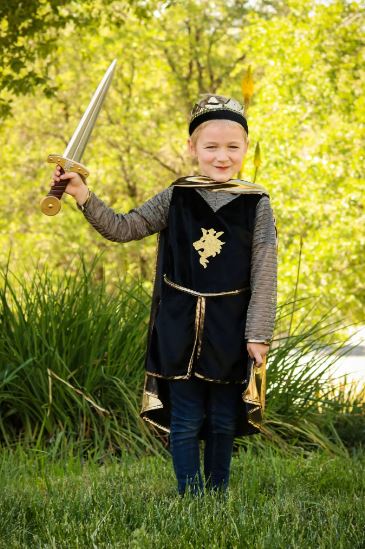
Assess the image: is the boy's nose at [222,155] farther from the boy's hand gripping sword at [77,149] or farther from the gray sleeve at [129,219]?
the boy's hand gripping sword at [77,149]

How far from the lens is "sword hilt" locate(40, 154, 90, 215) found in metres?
2.81

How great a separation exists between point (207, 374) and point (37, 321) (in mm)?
2215

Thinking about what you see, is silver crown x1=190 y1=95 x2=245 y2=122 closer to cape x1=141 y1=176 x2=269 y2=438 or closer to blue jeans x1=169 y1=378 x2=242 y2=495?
cape x1=141 y1=176 x2=269 y2=438

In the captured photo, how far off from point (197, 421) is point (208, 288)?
0.49m

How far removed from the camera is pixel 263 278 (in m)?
3.20

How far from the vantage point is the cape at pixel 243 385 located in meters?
3.21

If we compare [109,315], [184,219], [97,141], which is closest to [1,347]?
[109,315]

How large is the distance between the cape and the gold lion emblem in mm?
179

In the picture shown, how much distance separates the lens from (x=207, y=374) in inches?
126

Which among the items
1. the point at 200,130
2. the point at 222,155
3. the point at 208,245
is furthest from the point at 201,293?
the point at 200,130

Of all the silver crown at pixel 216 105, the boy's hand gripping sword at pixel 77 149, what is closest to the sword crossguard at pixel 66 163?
the boy's hand gripping sword at pixel 77 149

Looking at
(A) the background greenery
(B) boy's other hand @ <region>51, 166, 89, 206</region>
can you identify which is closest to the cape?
(B) boy's other hand @ <region>51, 166, 89, 206</region>

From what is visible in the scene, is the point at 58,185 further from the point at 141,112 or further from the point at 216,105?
the point at 141,112

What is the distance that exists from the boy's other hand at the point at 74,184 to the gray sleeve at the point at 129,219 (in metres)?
0.08
